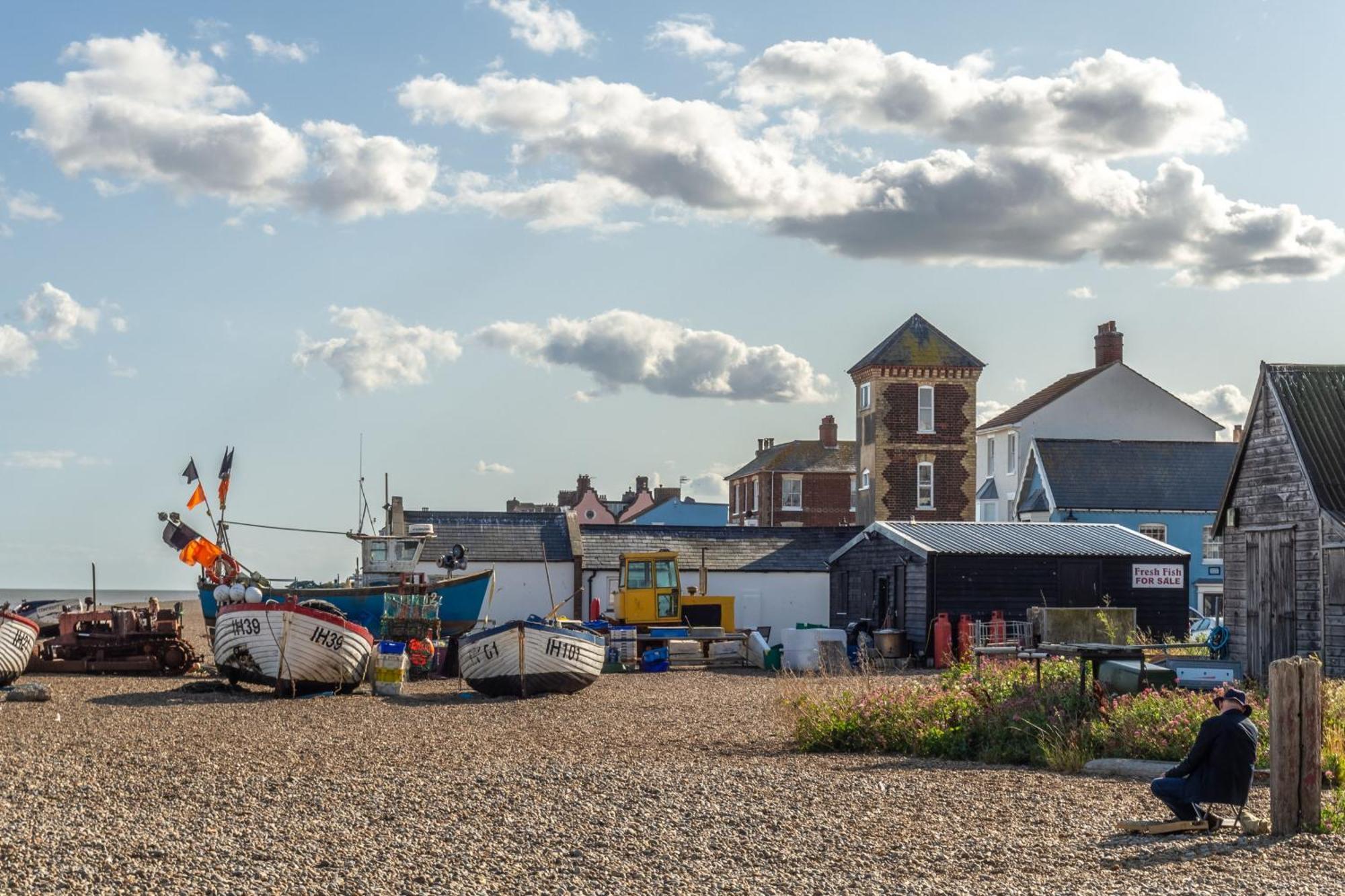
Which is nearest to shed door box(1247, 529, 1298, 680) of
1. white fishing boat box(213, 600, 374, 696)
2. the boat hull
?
white fishing boat box(213, 600, 374, 696)

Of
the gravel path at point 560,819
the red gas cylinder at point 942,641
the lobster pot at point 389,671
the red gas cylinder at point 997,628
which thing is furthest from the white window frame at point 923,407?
the gravel path at point 560,819

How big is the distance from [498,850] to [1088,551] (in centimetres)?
3041

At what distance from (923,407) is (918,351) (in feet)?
7.70

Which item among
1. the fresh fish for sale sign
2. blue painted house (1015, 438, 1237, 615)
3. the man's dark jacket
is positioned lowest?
the man's dark jacket

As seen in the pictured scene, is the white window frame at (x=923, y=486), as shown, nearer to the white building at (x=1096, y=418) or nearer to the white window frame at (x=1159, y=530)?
the white building at (x=1096, y=418)

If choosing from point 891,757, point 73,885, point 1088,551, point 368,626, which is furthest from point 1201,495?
point 73,885

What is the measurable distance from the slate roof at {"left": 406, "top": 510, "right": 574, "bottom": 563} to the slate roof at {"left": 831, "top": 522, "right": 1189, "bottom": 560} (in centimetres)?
1217

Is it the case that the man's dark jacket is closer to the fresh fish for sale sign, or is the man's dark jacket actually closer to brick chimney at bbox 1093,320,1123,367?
the fresh fish for sale sign

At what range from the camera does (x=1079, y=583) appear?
1538 inches

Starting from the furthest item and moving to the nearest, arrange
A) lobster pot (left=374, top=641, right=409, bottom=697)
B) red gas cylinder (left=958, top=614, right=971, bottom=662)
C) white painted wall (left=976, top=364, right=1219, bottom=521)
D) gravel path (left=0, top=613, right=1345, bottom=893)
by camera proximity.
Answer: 1. white painted wall (left=976, top=364, right=1219, bottom=521)
2. red gas cylinder (left=958, top=614, right=971, bottom=662)
3. lobster pot (left=374, top=641, right=409, bottom=697)
4. gravel path (left=0, top=613, right=1345, bottom=893)

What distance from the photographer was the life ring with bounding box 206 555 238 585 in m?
35.2

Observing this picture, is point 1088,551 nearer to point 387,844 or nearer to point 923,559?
point 923,559

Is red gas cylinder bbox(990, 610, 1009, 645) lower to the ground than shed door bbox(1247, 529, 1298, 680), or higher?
lower

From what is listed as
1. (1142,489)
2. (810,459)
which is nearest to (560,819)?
(1142,489)
